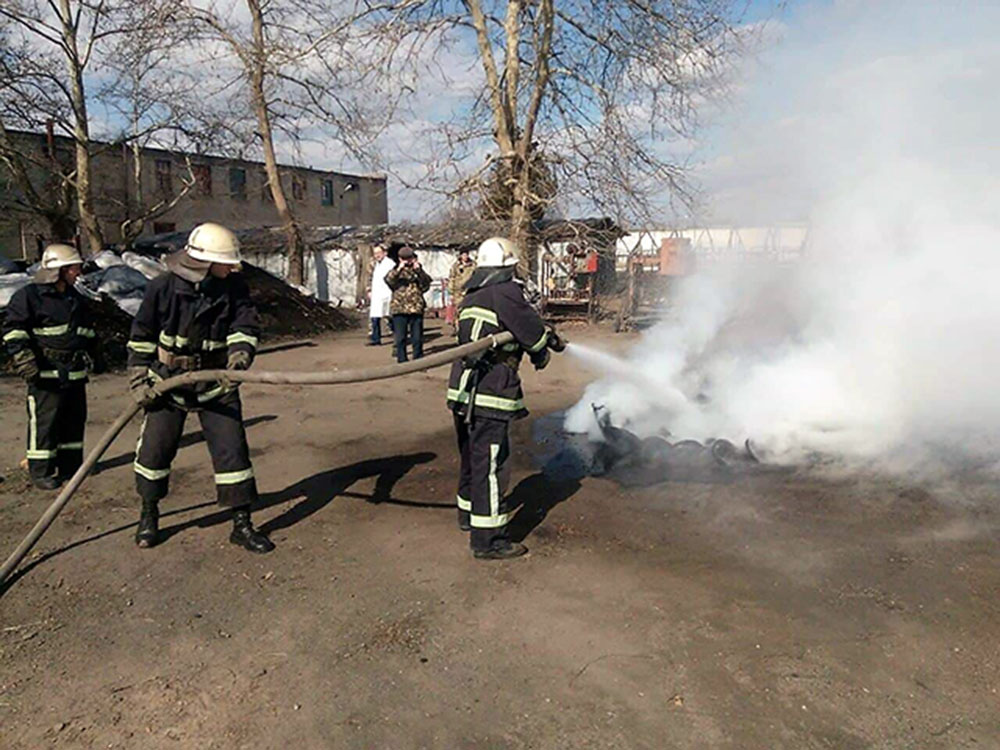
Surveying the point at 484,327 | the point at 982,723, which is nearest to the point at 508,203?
the point at 484,327

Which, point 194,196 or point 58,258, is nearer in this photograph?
point 58,258

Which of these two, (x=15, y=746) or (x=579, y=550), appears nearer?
(x=15, y=746)

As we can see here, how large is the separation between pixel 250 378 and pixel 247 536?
3.68 ft

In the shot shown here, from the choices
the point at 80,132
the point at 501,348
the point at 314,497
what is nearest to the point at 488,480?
the point at 501,348

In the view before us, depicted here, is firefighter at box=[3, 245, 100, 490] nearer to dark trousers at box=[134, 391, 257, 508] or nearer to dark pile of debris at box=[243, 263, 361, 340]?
dark trousers at box=[134, 391, 257, 508]

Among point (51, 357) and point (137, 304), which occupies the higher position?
point (137, 304)

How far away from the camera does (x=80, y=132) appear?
17.1m

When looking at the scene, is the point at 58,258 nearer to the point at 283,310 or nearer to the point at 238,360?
the point at 238,360

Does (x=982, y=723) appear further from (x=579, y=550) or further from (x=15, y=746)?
(x=15, y=746)

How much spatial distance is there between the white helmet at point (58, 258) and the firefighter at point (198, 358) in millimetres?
1605

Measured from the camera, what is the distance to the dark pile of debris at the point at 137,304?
11.0m

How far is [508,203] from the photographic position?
15.7 metres

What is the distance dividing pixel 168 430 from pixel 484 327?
198 centimetres

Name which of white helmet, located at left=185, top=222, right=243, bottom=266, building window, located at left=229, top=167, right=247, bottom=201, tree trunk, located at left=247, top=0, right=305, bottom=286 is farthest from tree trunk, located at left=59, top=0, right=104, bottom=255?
building window, located at left=229, top=167, right=247, bottom=201
